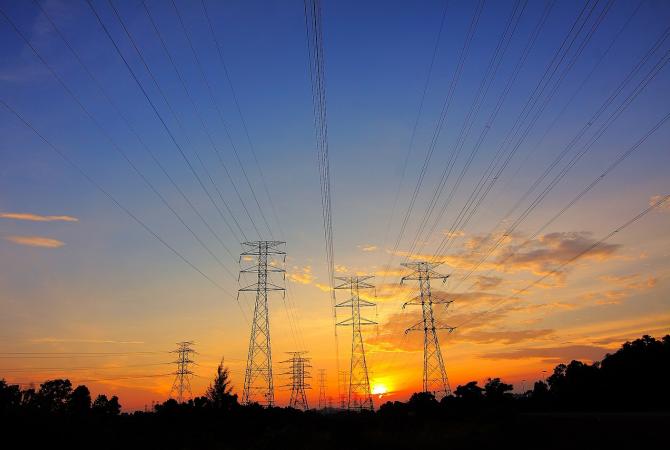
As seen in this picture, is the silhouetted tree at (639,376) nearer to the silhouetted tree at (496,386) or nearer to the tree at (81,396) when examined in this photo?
the silhouetted tree at (496,386)

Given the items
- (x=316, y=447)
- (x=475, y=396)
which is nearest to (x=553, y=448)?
(x=316, y=447)

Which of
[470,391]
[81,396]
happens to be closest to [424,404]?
[470,391]

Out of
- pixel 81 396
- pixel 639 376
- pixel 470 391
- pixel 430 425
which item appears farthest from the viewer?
pixel 81 396

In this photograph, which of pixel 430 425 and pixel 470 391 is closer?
pixel 430 425

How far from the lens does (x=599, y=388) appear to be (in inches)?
2559

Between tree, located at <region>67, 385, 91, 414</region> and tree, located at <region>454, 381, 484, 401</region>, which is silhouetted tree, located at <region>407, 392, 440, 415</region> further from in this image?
tree, located at <region>67, 385, 91, 414</region>

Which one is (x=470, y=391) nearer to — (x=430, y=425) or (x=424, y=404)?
(x=424, y=404)

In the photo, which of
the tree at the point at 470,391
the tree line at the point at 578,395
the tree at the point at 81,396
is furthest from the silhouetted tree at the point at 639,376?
the tree at the point at 81,396

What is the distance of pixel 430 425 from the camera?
37719 millimetres

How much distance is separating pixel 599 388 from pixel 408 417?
108 feet

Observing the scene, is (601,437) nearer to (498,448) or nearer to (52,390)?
(498,448)

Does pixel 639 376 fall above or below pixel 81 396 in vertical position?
below

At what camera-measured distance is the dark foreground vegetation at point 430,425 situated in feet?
85.4

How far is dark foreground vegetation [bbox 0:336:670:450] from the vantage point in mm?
26016
